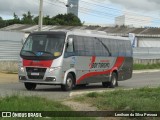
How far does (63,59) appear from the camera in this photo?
19.4m

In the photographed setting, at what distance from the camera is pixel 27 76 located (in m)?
19.6

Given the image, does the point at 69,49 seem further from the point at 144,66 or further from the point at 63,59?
the point at 144,66

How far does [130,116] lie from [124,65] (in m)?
14.4

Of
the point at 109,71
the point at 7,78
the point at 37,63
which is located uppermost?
the point at 37,63

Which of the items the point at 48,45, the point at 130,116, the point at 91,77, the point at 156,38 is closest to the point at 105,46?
the point at 91,77

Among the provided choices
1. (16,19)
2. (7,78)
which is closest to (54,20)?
(16,19)

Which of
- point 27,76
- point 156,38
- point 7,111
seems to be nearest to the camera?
point 7,111

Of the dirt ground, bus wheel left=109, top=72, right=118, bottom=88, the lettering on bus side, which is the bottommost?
the dirt ground

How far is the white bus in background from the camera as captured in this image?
19.3 m

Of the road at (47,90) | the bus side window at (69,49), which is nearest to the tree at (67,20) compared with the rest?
the road at (47,90)

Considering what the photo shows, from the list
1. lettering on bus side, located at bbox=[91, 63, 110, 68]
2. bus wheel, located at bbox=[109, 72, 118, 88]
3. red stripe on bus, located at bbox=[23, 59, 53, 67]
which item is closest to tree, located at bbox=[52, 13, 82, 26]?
bus wheel, located at bbox=[109, 72, 118, 88]

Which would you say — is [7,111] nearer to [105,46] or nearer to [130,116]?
[130,116]

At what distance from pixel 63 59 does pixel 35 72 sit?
1.29 m

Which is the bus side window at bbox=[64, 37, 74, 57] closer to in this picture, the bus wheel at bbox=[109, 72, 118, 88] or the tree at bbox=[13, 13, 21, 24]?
the bus wheel at bbox=[109, 72, 118, 88]
